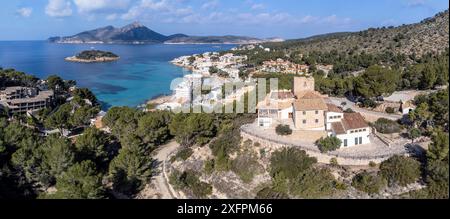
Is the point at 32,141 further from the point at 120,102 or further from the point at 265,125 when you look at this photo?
the point at 120,102

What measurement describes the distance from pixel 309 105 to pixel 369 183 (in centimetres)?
611

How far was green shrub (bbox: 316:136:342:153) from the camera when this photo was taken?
18.7 metres

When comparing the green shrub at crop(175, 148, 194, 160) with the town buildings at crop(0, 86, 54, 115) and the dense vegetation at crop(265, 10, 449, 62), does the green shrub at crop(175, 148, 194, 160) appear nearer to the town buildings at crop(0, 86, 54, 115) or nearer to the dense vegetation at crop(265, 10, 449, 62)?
the town buildings at crop(0, 86, 54, 115)

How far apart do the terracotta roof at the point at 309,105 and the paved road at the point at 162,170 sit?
844 cm

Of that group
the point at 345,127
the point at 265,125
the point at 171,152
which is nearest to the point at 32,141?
the point at 171,152

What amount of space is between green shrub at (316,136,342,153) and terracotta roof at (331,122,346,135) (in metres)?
0.68

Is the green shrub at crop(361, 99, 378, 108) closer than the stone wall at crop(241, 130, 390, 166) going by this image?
No

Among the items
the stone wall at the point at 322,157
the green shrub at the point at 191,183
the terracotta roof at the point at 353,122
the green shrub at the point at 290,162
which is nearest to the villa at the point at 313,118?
the terracotta roof at the point at 353,122

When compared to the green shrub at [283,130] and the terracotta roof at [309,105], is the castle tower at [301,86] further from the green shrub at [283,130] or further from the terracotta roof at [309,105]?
the green shrub at [283,130]

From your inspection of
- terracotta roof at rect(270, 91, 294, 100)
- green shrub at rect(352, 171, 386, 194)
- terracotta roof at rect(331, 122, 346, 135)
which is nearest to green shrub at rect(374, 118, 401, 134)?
terracotta roof at rect(331, 122, 346, 135)

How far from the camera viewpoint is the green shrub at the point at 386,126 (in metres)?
21.4

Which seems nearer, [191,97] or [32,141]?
[32,141]

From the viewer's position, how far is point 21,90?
4094 centimetres

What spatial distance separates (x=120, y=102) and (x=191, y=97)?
11.8 metres
